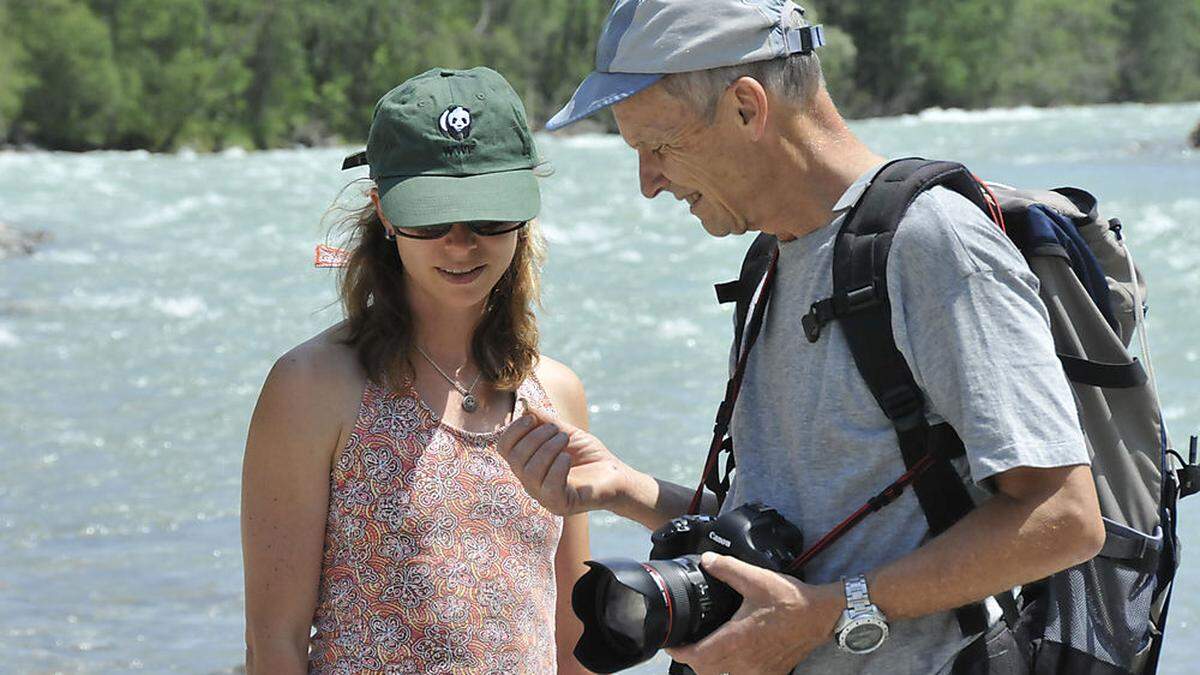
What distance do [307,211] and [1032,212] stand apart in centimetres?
1884

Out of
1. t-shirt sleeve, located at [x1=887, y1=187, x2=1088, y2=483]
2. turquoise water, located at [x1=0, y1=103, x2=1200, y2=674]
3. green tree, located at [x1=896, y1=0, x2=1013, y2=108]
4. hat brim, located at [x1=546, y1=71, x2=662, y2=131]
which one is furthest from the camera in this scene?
green tree, located at [x1=896, y1=0, x2=1013, y2=108]

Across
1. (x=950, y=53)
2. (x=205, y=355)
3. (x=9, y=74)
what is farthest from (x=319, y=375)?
(x=950, y=53)

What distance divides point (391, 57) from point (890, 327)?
52.2 meters

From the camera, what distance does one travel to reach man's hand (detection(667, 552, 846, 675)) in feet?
5.76

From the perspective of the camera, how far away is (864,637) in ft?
5.74

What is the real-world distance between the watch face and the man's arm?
0.02m

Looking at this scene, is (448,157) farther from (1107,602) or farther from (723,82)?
(1107,602)

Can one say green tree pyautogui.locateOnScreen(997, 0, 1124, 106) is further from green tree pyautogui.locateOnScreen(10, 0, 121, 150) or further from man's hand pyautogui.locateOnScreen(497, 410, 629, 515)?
man's hand pyautogui.locateOnScreen(497, 410, 629, 515)

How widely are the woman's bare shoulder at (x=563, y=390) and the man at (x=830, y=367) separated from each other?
0.56 meters

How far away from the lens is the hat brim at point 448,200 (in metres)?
2.26

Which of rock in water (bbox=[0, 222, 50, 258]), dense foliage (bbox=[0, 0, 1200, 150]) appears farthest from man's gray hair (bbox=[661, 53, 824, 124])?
dense foliage (bbox=[0, 0, 1200, 150])

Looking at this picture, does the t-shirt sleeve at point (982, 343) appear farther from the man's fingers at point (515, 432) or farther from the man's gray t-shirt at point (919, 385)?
the man's fingers at point (515, 432)

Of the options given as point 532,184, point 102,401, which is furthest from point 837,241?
point 102,401

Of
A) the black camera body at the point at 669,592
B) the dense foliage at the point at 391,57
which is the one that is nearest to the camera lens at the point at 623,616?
the black camera body at the point at 669,592
